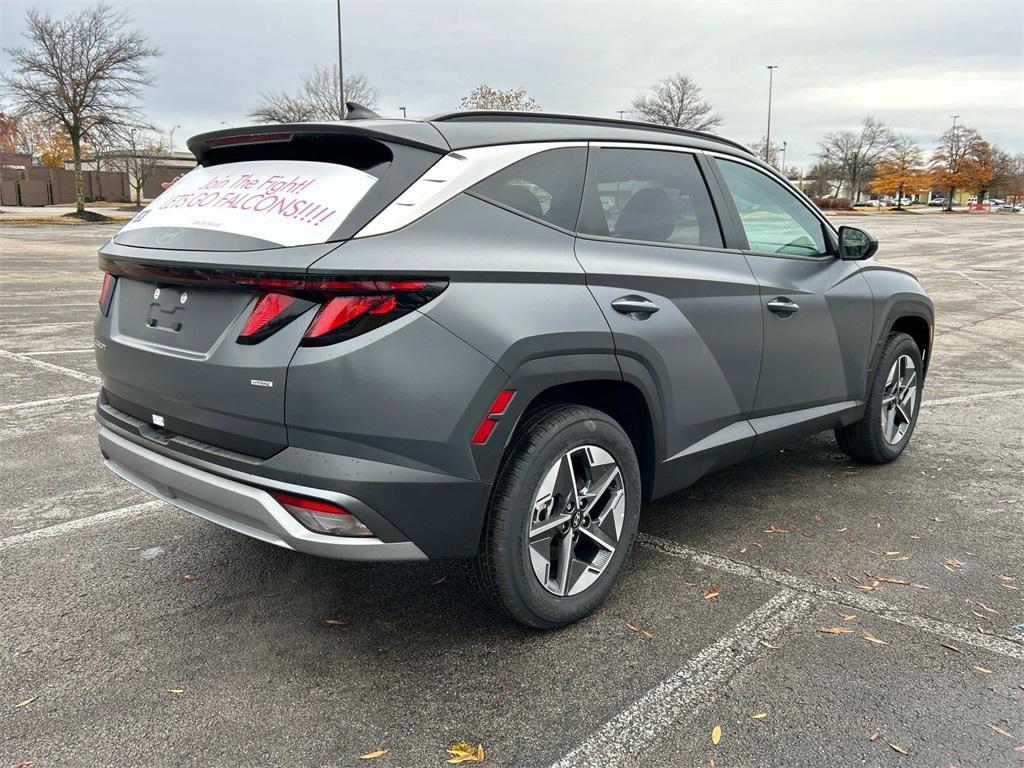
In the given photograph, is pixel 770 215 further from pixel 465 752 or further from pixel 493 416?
pixel 465 752

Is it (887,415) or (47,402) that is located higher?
(887,415)

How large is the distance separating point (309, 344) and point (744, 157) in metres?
2.62

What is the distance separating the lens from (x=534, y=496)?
9.29ft

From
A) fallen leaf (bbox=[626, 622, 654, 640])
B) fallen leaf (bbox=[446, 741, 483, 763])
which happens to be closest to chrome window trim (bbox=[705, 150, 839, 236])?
fallen leaf (bbox=[626, 622, 654, 640])

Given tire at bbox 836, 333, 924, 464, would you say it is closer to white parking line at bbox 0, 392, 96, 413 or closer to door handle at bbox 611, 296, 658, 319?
door handle at bbox 611, 296, 658, 319

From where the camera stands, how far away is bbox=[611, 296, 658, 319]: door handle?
Result: 308 cm

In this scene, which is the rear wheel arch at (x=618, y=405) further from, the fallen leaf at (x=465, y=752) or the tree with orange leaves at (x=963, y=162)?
the tree with orange leaves at (x=963, y=162)

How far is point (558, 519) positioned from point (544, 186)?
1203 millimetres

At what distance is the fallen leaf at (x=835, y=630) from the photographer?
310 cm

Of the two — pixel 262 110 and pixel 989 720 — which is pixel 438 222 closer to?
pixel 989 720

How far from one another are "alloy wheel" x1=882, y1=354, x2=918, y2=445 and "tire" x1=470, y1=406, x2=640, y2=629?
2.52 meters

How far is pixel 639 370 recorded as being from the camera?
315 cm

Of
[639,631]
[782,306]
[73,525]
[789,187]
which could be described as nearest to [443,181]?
[639,631]

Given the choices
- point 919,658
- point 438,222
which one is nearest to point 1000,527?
point 919,658
